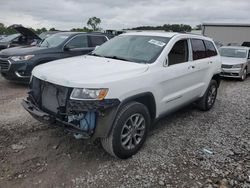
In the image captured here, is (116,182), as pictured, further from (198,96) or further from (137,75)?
(198,96)

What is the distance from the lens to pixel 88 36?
27.5ft

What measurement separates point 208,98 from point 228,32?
1037 inches

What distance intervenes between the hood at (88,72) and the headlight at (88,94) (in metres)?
0.06

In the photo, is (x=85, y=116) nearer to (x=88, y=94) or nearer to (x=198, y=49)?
(x=88, y=94)

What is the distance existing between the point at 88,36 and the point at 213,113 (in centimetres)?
493

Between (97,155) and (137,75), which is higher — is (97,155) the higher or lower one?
the lower one

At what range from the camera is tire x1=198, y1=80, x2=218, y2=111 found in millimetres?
5547

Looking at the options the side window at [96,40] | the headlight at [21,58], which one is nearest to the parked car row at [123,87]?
the headlight at [21,58]

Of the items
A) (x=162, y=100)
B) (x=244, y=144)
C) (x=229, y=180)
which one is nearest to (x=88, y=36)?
(x=162, y=100)

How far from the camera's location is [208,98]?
5.69 metres

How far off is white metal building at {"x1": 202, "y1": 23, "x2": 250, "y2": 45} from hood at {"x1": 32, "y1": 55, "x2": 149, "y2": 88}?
27729 mm

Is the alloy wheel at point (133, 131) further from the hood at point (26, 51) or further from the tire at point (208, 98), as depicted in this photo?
the hood at point (26, 51)

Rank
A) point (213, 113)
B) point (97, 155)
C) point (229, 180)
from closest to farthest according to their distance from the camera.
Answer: point (229, 180), point (97, 155), point (213, 113)

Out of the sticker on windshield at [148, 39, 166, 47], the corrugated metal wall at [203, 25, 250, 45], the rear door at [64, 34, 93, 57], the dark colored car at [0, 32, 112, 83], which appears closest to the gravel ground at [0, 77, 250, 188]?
the sticker on windshield at [148, 39, 166, 47]
